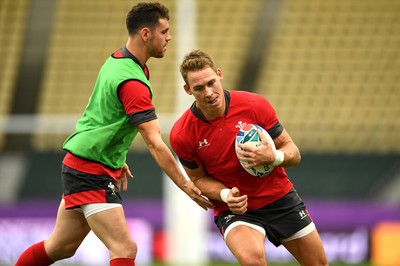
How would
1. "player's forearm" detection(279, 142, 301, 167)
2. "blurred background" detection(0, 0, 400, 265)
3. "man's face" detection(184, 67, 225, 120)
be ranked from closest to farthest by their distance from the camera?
"man's face" detection(184, 67, 225, 120) < "player's forearm" detection(279, 142, 301, 167) < "blurred background" detection(0, 0, 400, 265)

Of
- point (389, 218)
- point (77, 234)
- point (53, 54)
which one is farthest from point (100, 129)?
point (53, 54)

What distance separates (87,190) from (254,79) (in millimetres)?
11081

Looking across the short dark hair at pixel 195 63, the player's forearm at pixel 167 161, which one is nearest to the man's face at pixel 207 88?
the short dark hair at pixel 195 63

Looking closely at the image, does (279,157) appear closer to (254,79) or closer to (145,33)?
(145,33)

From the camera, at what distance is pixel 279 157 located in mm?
6344

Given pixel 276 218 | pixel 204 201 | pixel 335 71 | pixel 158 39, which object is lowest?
pixel 335 71

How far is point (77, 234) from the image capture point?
6652 mm

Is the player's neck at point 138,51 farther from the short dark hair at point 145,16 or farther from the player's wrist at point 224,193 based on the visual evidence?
the player's wrist at point 224,193

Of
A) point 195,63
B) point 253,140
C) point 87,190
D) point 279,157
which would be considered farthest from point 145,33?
point 279,157

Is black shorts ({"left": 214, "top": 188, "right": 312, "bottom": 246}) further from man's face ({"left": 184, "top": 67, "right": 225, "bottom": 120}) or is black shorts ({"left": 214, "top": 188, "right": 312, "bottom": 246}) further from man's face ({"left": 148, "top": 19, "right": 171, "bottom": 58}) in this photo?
man's face ({"left": 148, "top": 19, "right": 171, "bottom": 58})

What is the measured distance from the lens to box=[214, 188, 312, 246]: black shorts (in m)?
6.56

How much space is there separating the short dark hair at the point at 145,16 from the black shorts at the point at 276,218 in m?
1.48

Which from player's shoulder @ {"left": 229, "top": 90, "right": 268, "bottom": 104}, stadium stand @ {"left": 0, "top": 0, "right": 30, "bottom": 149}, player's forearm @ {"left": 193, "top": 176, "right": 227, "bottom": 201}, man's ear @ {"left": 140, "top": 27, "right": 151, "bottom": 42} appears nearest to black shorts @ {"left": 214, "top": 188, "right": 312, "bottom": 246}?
player's forearm @ {"left": 193, "top": 176, "right": 227, "bottom": 201}

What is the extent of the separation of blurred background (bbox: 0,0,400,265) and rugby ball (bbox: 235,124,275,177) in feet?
26.9
